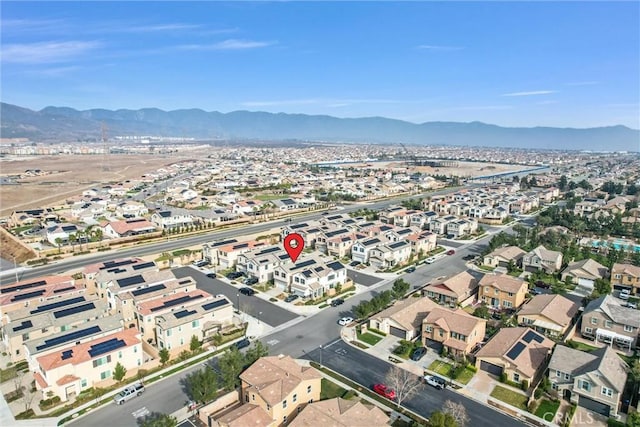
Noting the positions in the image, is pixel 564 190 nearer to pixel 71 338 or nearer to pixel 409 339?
pixel 409 339

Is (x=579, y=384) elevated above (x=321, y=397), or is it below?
above

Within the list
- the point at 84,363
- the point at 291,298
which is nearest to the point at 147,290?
the point at 84,363

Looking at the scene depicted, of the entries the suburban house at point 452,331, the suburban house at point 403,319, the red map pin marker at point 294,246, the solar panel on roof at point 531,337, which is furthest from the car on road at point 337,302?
the solar panel on roof at point 531,337

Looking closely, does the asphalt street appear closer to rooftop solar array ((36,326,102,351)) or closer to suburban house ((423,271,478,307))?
rooftop solar array ((36,326,102,351))

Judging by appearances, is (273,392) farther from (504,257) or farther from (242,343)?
(504,257)

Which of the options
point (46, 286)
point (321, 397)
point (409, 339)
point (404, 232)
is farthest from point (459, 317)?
point (46, 286)

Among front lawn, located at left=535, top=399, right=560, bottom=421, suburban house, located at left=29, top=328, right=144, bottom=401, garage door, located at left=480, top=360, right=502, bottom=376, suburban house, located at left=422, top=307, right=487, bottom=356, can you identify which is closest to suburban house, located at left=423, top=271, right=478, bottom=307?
suburban house, located at left=422, top=307, right=487, bottom=356
